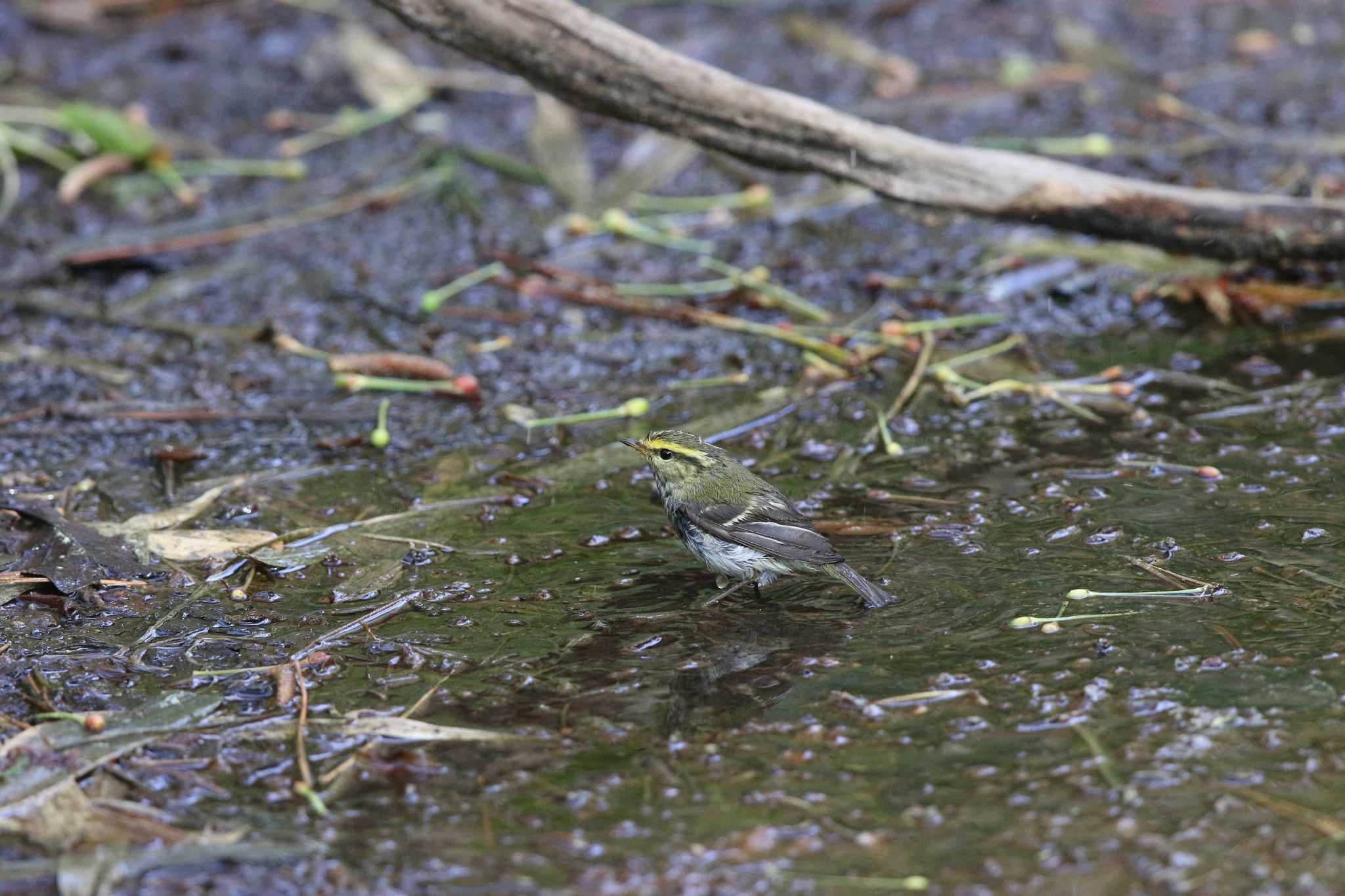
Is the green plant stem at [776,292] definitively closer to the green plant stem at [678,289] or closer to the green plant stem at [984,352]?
the green plant stem at [678,289]

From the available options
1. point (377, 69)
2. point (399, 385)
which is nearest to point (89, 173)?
point (377, 69)

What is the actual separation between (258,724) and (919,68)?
7756mm

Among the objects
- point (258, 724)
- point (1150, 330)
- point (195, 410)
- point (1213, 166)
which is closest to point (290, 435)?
point (195, 410)

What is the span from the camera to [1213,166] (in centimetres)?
859

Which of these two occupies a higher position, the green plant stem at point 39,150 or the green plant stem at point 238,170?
the green plant stem at point 238,170

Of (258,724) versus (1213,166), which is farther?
(1213,166)

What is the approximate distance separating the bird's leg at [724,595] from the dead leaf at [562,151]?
4.19 meters

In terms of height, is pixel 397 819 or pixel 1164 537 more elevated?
pixel 1164 537

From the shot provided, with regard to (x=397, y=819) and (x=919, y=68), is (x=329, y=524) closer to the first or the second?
(x=397, y=819)

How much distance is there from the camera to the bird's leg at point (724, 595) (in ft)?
16.2

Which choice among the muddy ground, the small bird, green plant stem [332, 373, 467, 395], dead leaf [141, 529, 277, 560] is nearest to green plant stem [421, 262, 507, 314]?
the muddy ground

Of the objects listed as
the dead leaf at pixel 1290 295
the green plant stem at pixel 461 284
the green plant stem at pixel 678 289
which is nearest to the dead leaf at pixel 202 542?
the green plant stem at pixel 461 284

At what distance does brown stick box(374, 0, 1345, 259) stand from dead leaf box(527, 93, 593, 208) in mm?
2640

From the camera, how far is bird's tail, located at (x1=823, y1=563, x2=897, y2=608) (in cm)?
470
